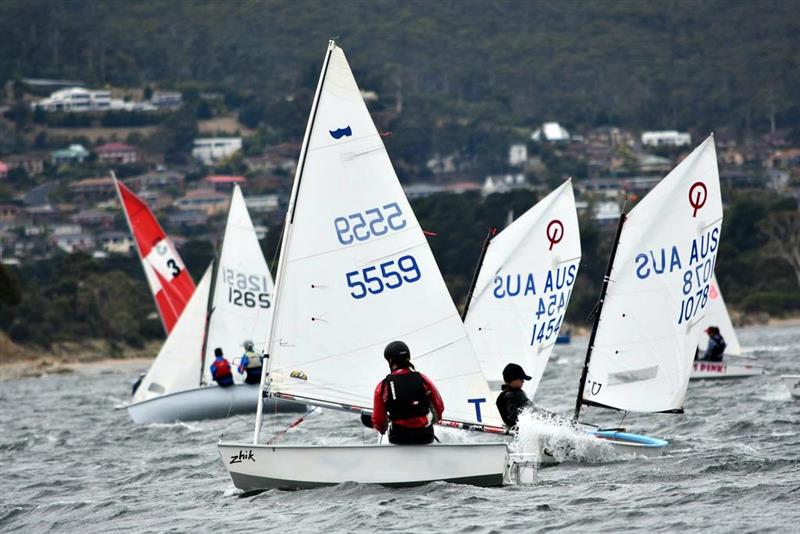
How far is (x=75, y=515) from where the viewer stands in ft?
51.1

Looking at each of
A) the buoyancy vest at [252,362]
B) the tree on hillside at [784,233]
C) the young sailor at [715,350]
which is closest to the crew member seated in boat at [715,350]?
the young sailor at [715,350]

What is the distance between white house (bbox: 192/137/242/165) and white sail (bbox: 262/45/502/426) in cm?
16890

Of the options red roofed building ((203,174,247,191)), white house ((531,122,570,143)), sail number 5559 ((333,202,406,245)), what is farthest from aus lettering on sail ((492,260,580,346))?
white house ((531,122,570,143))

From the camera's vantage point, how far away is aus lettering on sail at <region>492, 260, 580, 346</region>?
20.9 meters

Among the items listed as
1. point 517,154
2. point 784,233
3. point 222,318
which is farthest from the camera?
point 517,154

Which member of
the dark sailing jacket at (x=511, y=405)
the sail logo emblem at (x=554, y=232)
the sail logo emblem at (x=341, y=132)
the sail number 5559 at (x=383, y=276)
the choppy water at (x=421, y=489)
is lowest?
the choppy water at (x=421, y=489)

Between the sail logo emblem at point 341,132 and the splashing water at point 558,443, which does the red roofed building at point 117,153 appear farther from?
the sail logo emblem at point 341,132

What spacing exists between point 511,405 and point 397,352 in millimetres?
2455

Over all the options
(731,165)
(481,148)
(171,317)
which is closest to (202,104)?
(481,148)

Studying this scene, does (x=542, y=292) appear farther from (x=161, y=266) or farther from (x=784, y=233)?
(x=784, y=233)

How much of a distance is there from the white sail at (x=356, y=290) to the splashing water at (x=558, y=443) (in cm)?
120

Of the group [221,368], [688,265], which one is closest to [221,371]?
[221,368]

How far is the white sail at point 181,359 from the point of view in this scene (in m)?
28.4

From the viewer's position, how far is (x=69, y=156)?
175 m
